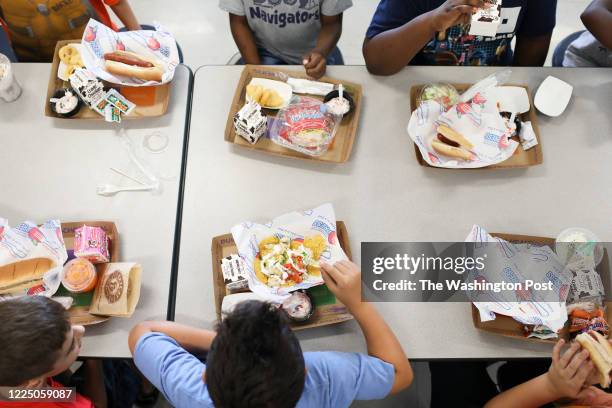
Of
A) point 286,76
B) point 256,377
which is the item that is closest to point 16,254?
point 256,377

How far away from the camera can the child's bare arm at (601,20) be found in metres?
1.63

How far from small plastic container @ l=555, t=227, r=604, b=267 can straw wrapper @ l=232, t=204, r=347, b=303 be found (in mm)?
596

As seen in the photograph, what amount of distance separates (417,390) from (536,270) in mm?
660

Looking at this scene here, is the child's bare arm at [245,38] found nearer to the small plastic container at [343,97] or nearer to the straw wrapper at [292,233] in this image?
the small plastic container at [343,97]

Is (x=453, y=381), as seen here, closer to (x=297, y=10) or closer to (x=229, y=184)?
(x=229, y=184)

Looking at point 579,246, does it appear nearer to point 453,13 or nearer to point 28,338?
point 453,13

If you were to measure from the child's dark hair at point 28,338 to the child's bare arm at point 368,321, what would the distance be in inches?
24.8

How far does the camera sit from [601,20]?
1638 mm

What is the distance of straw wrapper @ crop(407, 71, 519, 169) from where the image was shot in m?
1.46

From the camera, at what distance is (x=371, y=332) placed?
1.20 meters

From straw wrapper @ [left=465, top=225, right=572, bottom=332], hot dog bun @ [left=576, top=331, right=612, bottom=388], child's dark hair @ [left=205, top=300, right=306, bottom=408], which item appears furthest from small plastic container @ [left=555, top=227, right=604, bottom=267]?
child's dark hair @ [left=205, top=300, right=306, bottom=408]

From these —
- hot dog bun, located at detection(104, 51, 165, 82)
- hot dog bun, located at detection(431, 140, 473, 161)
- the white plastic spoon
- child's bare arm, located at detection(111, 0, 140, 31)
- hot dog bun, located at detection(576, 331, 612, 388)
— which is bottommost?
hot dog bun, located at detection(576, 331, 612, 388)

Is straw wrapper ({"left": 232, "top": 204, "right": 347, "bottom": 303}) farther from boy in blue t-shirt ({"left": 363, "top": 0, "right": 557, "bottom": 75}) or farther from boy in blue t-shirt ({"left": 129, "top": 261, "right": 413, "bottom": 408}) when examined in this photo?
boy in blue t-shirt ({"left": 363, "top": 0, "right": 557, "bottom": 75})

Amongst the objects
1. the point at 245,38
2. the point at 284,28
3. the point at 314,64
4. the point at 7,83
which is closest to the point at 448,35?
the point at 314,64
